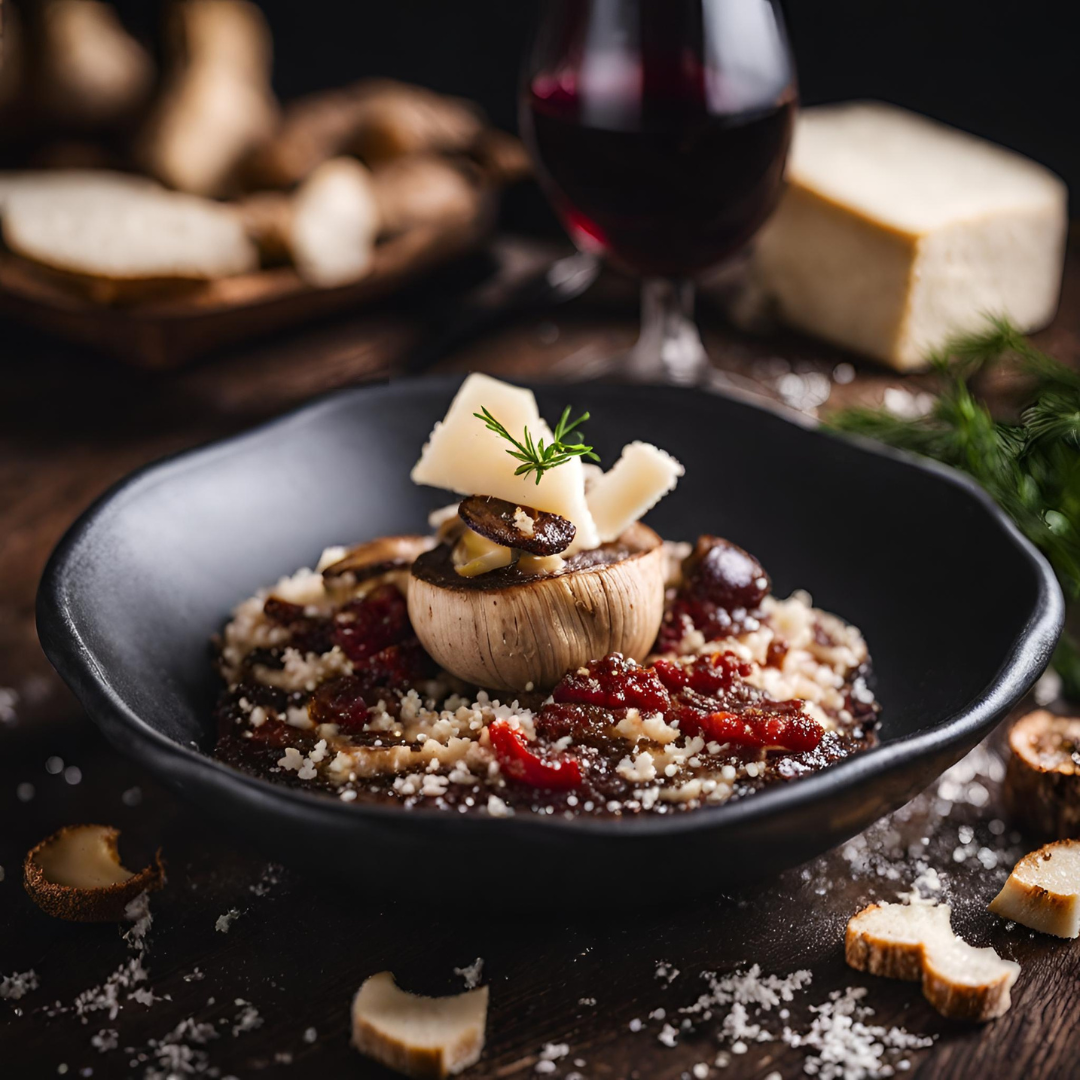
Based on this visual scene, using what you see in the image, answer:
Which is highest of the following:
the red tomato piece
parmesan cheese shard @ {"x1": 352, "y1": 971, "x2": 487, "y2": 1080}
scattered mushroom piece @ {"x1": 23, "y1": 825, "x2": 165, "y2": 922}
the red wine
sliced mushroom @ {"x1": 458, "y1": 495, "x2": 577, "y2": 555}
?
the red wine

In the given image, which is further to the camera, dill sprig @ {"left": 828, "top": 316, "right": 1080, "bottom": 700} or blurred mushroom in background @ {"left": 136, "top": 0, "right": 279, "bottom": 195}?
blurred mushroom in background @ {"left": 136, "top": 0, "right": 279, "bottom": 195}

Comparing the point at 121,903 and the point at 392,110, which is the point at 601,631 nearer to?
the point at 121,903

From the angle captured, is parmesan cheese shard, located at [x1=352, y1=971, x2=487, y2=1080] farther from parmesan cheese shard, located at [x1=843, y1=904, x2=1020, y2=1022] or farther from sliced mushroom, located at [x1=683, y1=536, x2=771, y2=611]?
sliced mushroom, located at [x1=683, y1=536, x2=771, y2=611]

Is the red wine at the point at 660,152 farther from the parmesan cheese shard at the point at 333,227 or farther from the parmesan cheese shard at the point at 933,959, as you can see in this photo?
the parmesan cheese shard at the point at 933,959

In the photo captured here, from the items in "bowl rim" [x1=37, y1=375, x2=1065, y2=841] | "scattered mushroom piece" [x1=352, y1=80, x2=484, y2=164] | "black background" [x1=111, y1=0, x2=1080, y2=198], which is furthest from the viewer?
"black background" [x1=111, y1=0, x2=1080, y2=198]

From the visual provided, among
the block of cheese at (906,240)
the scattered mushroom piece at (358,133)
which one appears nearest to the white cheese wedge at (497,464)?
the block of cheese at (906,240)

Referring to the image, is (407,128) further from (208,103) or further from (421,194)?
(208,103)

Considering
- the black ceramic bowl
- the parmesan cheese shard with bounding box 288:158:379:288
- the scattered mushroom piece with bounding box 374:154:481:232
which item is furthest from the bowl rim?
the scattered mushroom piece with bounding box 374:154:481:232
